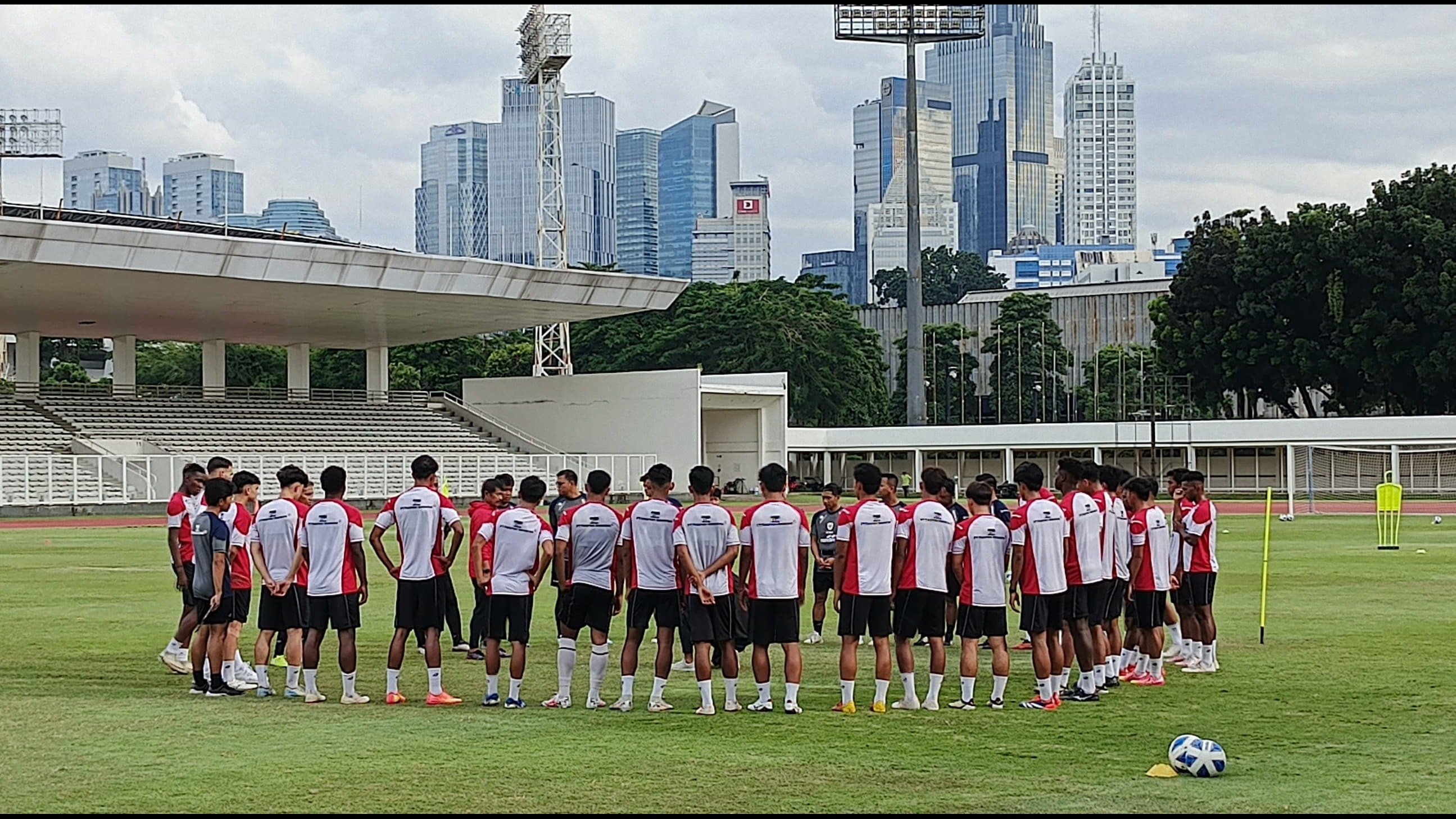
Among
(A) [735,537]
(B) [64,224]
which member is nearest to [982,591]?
(A) [735,537]

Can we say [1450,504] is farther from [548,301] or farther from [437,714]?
[437,714]

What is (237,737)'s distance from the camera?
10.3m

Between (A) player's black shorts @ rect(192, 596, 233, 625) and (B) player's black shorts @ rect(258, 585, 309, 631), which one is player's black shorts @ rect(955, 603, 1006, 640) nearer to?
(B) player's black shorts @ rect(258, 585, 309, 631)

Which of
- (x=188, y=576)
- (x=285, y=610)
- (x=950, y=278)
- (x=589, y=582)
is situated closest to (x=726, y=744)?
(x=589, y=582)

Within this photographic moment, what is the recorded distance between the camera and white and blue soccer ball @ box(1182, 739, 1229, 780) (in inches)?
357

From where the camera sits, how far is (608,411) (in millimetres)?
58094

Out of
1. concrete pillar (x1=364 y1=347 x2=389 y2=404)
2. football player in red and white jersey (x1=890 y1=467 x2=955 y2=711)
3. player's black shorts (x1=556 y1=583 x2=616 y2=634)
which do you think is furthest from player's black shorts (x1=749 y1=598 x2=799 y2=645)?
concrete pillar (x1=364 y1=347 x2=389 y2=404)

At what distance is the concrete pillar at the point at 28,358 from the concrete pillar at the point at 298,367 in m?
8.47

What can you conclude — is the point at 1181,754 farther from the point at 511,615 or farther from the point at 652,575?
the point at 511,615

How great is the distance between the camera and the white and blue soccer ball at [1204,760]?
29.8 ft

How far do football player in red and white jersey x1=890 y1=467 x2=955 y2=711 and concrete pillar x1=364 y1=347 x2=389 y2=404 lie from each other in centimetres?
5043

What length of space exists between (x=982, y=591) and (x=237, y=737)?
5.11m

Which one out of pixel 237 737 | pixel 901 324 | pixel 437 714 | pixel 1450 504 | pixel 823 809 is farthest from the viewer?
pixel 901 324

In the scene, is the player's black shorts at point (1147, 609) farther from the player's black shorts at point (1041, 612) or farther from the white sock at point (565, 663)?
the white sock at point (565, 663)
